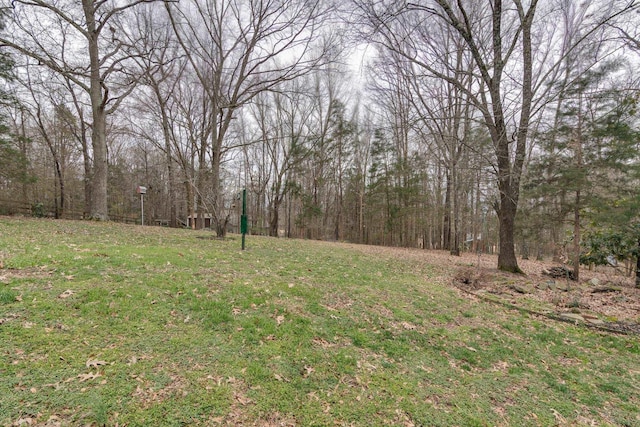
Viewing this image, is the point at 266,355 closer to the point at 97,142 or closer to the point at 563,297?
the point at 563,297

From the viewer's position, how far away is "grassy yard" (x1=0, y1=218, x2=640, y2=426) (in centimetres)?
208

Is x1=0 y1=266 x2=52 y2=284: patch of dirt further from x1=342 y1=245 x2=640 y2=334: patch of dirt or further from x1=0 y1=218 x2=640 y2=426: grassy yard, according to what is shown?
x1=342 y1=245 x2=640 y2=334: patch of dirt

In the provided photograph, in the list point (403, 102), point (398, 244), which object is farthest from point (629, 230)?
point (398, 244)

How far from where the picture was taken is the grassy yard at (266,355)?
2.08m

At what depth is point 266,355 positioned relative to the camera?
110 inches

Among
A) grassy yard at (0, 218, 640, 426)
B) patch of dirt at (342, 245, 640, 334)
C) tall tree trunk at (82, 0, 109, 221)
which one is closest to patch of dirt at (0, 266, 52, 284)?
grassy yard at (0, 218, 640, 426)

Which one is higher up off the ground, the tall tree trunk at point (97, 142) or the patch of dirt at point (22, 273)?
the tall tree trunk at point (97, 142)

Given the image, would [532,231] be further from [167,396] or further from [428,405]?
[167,396]

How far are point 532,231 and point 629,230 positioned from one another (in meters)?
2.59

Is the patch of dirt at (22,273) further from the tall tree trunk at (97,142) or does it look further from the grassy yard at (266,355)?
the tall tree trunk at (97,142)

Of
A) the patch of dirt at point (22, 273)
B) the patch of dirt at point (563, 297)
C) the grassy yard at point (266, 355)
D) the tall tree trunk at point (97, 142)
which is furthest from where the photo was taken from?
the tall tree trunk at point (97, 142)

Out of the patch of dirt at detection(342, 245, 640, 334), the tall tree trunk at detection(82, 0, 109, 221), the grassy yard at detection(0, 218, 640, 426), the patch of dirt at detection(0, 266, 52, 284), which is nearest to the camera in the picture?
the grassy yard at detection(0, 218, 640, 426)

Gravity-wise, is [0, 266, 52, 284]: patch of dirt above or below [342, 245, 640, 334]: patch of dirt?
above

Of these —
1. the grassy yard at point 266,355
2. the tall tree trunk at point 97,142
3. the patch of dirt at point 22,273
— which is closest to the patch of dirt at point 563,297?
the grassy yard at point 266,355
